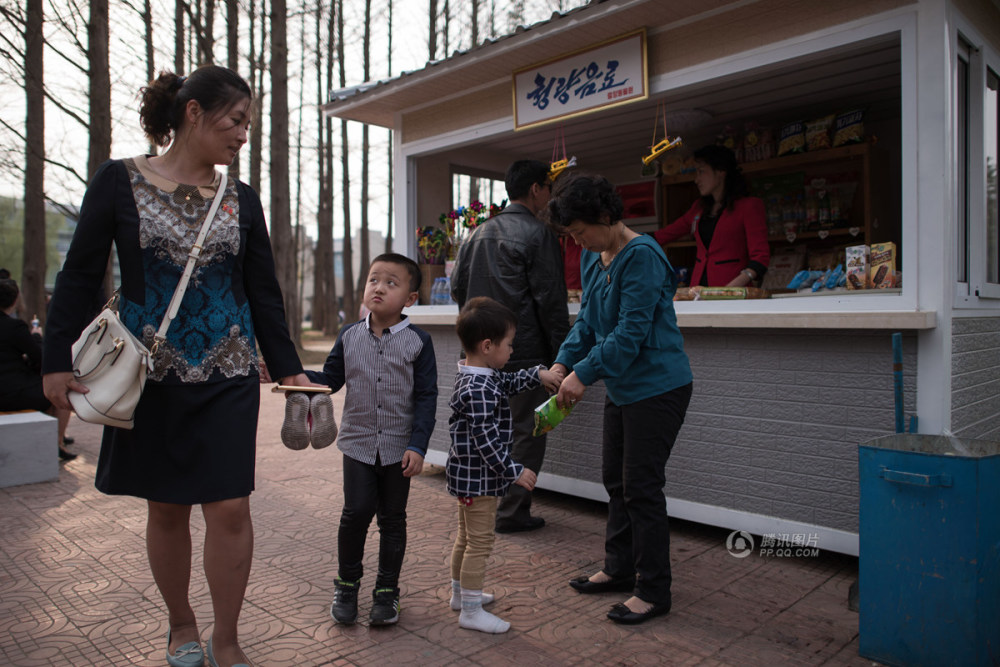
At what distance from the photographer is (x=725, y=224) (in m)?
5.15

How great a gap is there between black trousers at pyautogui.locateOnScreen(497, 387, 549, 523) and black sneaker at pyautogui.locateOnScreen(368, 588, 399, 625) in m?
1.37

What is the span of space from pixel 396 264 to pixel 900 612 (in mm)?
2312

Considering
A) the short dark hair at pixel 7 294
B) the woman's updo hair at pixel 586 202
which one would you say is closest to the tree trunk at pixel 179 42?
the short dark hair at pixel 7 294

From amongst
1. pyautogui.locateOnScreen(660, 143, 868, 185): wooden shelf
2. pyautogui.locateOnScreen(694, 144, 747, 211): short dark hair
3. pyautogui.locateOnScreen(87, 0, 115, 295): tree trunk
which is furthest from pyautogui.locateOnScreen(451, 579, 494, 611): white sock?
pyautogui.locateOnScreen(87, 0, 115, 295): tree trunk

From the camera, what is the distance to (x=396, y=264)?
122 inches

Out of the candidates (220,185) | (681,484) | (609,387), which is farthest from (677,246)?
(220,185)

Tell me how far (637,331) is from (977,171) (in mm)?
2459

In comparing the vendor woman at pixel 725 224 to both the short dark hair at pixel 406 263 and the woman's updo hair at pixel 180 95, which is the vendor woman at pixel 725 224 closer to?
the short dark hair at pixel 406 263

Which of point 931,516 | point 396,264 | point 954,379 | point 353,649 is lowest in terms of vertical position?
point 353,649

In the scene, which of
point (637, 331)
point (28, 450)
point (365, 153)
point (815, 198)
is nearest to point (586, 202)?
point (637, 331)

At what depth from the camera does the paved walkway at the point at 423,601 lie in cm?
280

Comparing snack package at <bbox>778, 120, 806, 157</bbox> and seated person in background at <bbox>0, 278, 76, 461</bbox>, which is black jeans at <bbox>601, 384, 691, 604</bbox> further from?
seated person in background at <bbox>0, 278, 76, 461</bbox>

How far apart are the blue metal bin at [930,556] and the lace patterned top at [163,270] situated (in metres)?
2.30

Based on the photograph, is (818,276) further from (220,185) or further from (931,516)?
(220,185)
